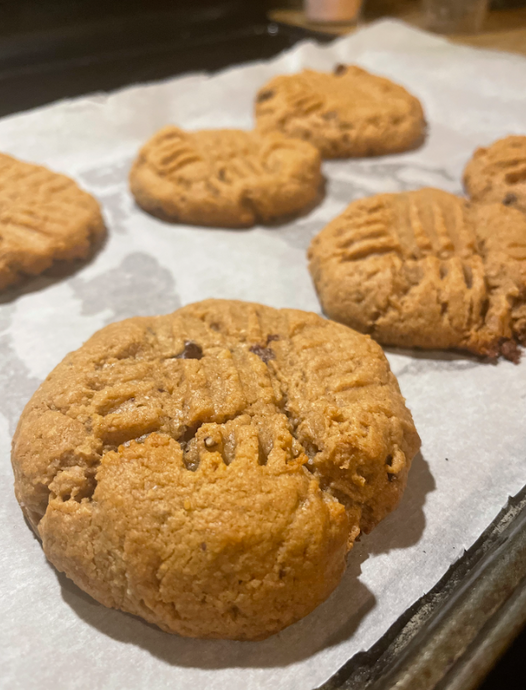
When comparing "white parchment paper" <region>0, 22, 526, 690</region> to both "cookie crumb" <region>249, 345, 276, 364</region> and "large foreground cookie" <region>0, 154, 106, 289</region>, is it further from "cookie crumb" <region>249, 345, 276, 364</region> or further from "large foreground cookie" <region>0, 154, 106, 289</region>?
"cookie crumb" <region>249, 345, 276, 364</region>

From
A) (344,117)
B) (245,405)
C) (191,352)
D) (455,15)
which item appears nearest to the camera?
(245,405)

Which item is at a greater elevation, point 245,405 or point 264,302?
point 245,405

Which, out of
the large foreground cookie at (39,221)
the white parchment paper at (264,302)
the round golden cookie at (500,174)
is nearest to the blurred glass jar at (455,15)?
the white parchment paper at (264,302)

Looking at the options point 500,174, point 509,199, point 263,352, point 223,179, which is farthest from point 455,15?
point 263,352

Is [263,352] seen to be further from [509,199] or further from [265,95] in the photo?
[265,95]

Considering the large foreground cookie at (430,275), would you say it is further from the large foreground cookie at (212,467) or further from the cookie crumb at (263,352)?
the cookie crumb at (263,352)

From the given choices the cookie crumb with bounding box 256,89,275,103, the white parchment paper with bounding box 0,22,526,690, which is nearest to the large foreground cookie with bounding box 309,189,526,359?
the white parchment paper with bounding box 0,22,526,690

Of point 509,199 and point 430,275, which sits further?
point 509,199
